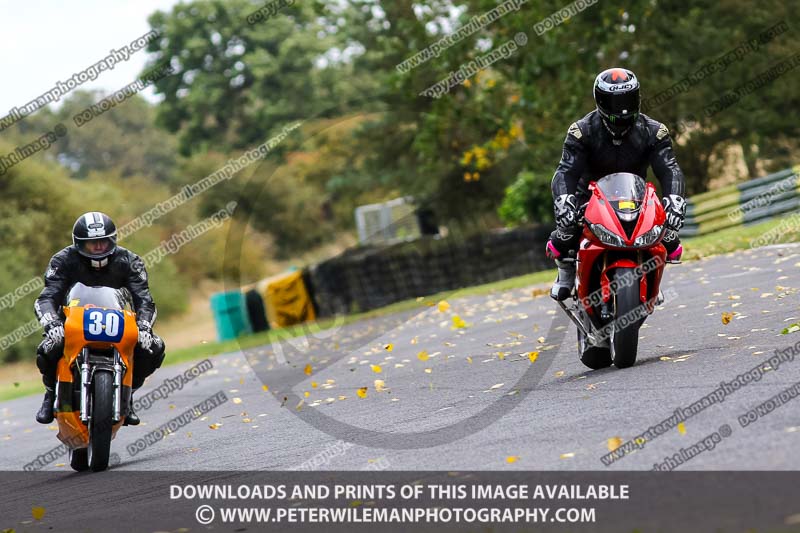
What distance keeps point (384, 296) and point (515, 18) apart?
7613 mm

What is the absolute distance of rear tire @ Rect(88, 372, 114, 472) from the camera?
29.9ft

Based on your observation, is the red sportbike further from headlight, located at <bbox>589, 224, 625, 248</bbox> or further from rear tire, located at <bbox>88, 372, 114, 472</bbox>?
rear tire, located at <bbox>88, 372, 114, 472</bbox>

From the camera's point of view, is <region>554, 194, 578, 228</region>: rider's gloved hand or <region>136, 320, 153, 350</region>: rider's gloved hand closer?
<region>554, 194, 578, 228</region>: rider's gloved hand

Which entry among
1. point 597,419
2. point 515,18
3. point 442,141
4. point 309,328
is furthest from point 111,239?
point 442,141

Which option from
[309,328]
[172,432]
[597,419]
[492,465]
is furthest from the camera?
[309,328]

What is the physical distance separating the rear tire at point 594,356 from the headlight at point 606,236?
3.41 feet

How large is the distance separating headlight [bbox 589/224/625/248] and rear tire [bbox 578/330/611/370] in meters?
1.04

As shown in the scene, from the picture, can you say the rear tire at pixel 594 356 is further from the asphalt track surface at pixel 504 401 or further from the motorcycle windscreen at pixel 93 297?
the motorcycle windscreen at pixel 93 297

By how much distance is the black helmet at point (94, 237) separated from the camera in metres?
9.73

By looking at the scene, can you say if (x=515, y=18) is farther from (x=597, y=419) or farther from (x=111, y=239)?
(x=597, y=419)

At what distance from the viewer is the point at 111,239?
32.1 ft

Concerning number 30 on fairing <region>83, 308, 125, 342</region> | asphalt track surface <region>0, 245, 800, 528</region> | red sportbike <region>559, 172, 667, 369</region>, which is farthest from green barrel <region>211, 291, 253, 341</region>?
red sportbike <region>559, 172, 667, 369</region>
